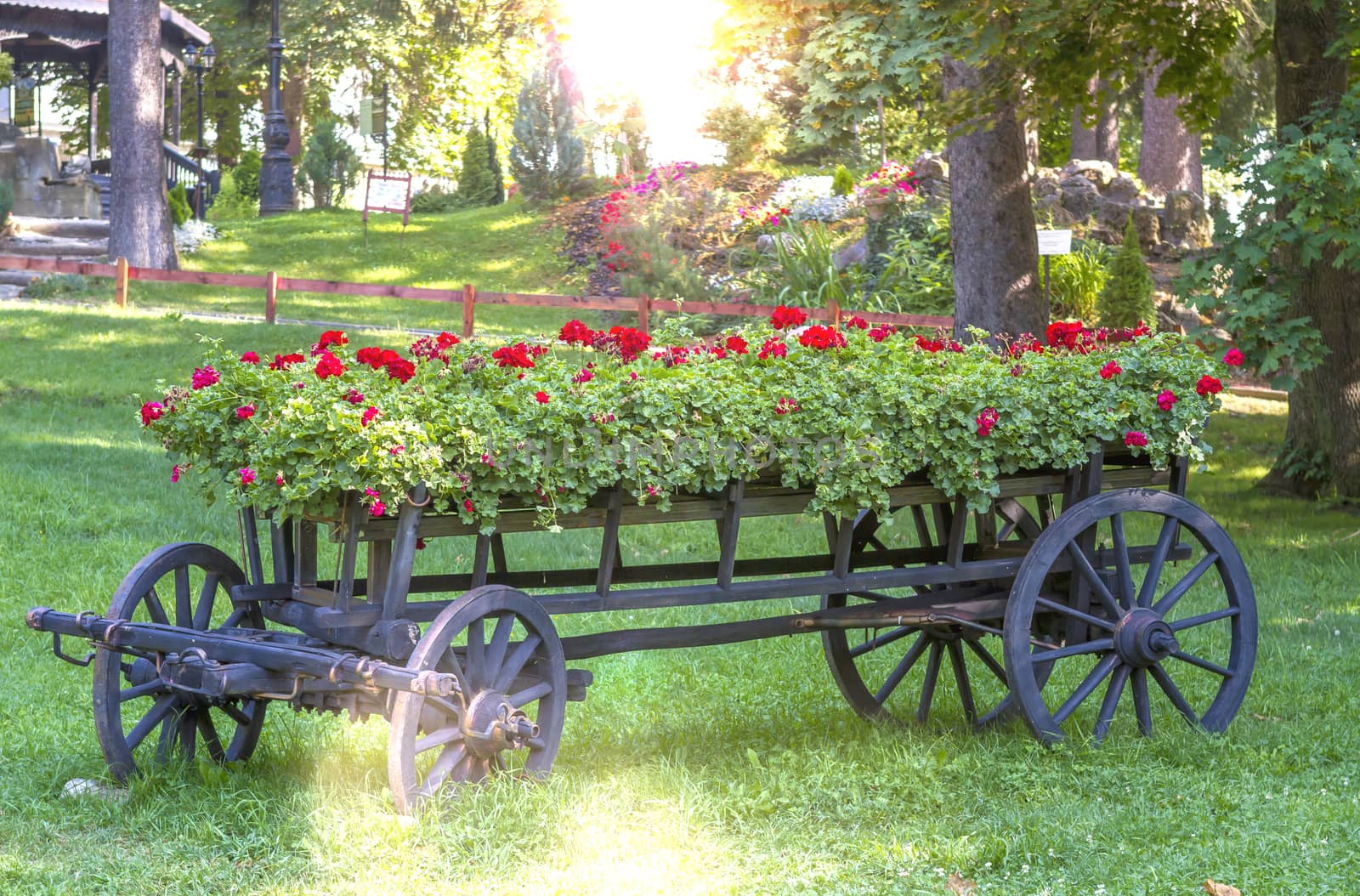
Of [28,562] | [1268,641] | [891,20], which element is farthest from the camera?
[891,20]

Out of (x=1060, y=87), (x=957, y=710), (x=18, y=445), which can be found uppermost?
(x=1060, y=87)

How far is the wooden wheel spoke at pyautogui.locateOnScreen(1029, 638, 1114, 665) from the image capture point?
4.85 m

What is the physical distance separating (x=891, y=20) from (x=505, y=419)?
17.5 feet

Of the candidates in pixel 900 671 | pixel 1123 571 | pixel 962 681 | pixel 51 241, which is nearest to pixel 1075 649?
pixel 1123 571

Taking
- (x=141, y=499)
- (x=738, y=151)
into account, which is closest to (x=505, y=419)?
(x=141, y=499)

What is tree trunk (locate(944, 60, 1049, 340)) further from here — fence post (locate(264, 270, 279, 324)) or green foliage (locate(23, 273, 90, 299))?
green foliage (locate(23, 273, 90, 299))

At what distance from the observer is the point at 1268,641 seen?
7168 millimetres

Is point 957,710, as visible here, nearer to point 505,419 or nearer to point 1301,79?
point 505,419

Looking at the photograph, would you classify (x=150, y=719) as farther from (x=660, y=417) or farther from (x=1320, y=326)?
(x=1320, y=326)

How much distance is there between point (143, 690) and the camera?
175 inches

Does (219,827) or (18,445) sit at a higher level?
(18,445)

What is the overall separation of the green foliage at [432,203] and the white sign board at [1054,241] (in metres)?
16.4

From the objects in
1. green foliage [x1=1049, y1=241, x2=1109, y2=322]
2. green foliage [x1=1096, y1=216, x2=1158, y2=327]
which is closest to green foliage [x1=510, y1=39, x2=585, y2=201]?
green foliage [x1=1049, y1=241, x2=1109, y2=322]

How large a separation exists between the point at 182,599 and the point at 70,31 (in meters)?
20.6
